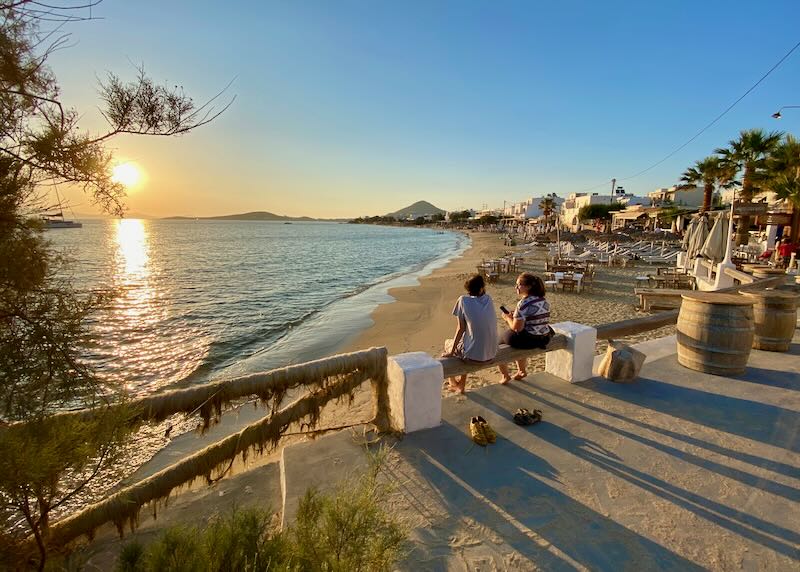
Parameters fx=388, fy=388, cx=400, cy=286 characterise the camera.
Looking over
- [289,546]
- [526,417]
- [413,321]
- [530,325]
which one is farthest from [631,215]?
[289,546]

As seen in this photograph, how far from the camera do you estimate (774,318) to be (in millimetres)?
5156

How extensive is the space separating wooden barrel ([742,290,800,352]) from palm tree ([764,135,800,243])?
38.3 feet

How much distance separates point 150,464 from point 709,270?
44.8 ft

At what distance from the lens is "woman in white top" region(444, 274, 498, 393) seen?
3689 millimetres

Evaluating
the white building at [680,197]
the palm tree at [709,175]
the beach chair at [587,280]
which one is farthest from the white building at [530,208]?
the beach chair at [587,280]

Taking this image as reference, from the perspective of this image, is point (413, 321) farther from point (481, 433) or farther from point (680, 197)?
point (680, 197)

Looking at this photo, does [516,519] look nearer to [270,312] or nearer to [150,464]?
[150,464]

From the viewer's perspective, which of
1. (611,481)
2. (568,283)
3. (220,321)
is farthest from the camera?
(568,283)

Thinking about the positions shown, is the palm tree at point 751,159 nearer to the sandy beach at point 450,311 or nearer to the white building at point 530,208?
the sandy beach at point 450,311

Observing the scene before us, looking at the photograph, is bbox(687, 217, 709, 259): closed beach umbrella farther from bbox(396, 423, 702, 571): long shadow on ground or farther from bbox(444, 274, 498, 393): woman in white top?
bbox(396, 423, 702, 571): long shadow on ground

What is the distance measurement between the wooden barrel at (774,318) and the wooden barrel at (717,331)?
1.01m

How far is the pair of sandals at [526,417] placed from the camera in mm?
3436

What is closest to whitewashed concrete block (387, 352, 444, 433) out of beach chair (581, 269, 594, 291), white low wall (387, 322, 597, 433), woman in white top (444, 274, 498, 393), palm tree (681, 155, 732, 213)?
white low wall (387, 322, 597, 433)

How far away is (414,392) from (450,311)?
975cm
